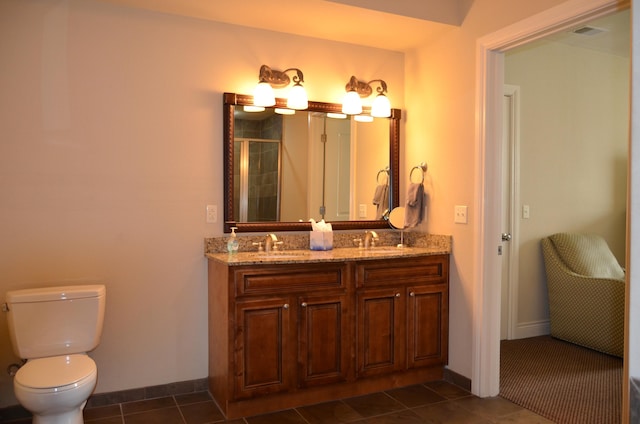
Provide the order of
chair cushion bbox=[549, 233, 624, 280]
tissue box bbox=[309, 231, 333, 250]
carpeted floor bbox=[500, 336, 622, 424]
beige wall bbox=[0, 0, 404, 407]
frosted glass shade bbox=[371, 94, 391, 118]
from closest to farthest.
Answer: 1. beige wall bbox=[0, 0, 404, 407]
2. carpeted floor bbox=[500, 336, 622, 424]
3. tissue box bbox=[309, 231, 333, 250]
4. frosted glass shade bbox=[371, 94, 391, 118]
5. chair cushion bbox=[549, 233, 624, 280]

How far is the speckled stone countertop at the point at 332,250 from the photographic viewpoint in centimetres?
290

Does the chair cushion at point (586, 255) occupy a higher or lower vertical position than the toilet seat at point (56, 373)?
higher

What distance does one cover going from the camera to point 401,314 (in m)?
3.20

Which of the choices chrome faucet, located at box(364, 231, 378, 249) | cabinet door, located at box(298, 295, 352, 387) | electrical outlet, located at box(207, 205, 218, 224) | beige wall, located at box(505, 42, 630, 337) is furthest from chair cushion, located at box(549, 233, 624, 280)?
electrical outlet, located at box(207, 205, 218, 224)

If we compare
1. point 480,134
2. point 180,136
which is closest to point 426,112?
point 480,134

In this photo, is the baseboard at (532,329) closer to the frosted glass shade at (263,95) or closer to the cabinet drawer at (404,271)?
the cabinet drawer at (404,271)

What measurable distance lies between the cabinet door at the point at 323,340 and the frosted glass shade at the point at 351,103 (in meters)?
1.30

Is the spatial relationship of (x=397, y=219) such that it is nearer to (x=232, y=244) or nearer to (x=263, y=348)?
(x=232, y=244)

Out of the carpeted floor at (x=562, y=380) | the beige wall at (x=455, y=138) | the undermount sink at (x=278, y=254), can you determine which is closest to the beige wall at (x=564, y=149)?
the carpeted floor at (x=562, y=380)

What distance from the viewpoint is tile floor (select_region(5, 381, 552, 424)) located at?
2.76 meters

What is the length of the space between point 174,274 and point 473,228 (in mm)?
1849

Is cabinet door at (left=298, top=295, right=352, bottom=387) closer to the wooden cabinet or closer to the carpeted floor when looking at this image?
the wooden cabinet

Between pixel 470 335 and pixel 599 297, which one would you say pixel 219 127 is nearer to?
pixel 470 335

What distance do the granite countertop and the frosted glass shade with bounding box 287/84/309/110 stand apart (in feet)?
3.10
